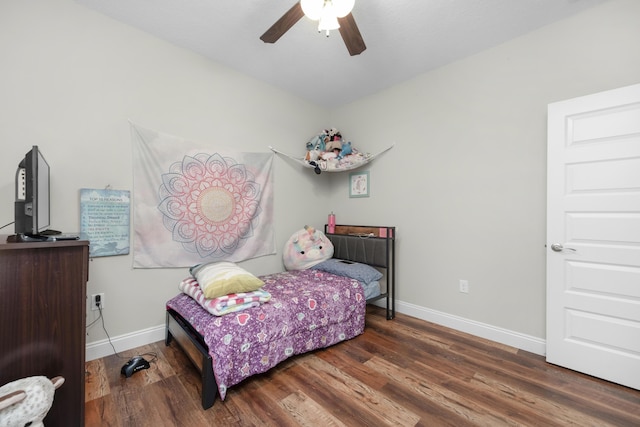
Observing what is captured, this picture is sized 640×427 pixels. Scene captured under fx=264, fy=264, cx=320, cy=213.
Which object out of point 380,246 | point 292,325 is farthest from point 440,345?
point 292,325

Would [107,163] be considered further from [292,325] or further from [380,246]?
[380,246]

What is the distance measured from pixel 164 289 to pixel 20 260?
1.25 meters

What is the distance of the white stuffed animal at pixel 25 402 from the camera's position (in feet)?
3.13

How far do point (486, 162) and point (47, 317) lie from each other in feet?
10.2

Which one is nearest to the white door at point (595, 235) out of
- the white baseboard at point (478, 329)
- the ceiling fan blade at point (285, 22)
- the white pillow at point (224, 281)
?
the white baseboard at point (478, 329)

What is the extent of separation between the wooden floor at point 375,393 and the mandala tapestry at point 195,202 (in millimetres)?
860

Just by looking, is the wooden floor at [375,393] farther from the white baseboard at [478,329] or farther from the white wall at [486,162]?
the white wall at [486,162]

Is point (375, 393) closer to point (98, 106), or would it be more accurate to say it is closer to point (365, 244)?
point (365, 244)

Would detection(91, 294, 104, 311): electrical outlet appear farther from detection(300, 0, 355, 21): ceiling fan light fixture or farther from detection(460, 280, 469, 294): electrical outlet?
detection(460, 280, 469, 294): electrical outlet

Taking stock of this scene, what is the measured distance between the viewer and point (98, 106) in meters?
2.00

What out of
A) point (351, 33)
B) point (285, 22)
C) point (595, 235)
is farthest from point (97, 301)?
point (595, 235)

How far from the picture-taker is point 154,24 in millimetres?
2105

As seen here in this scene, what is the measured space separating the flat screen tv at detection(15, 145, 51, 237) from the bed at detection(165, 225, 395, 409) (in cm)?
98

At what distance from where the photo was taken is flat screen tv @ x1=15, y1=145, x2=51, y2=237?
1282 millimetres
